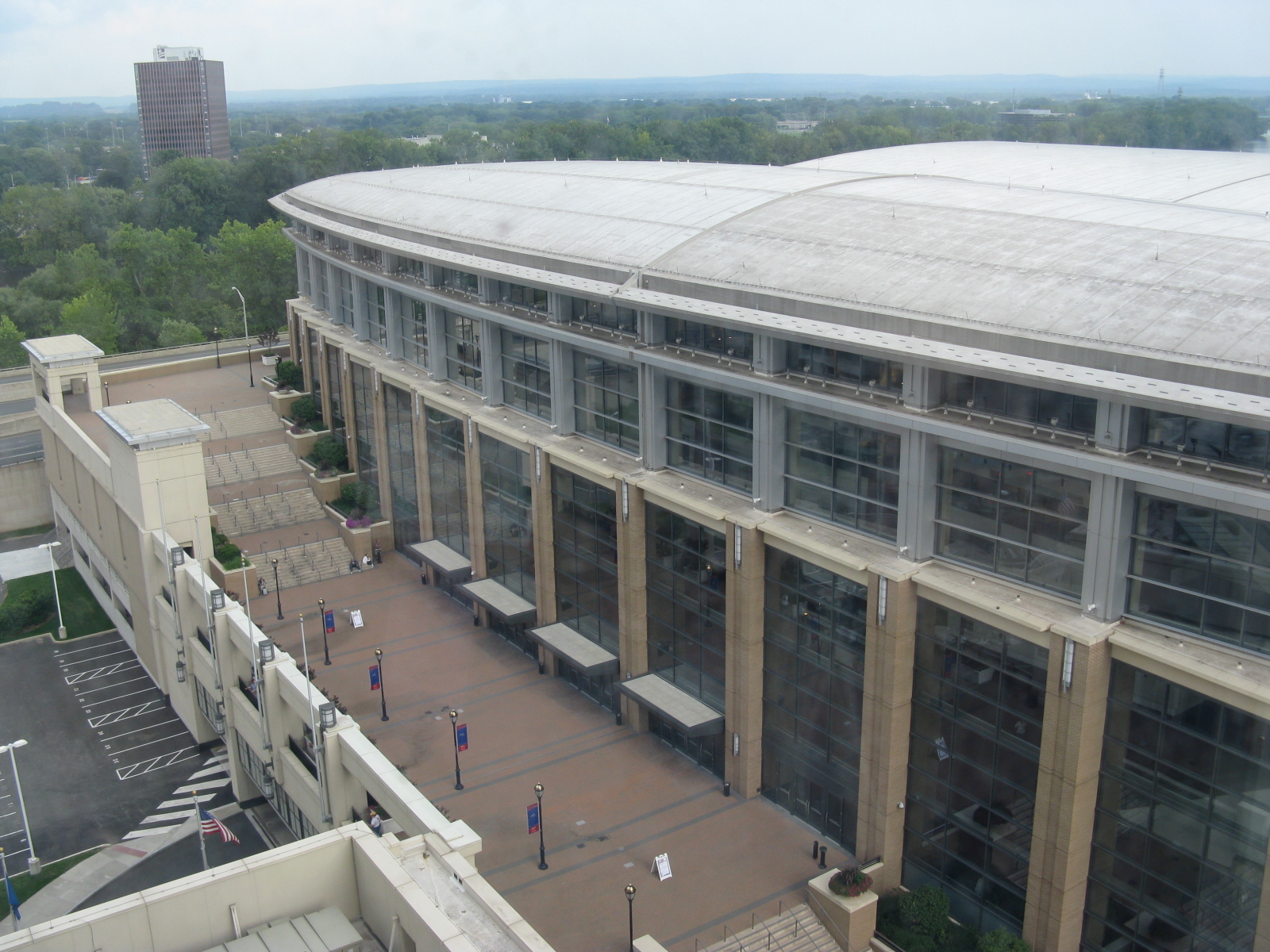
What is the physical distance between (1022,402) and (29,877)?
36098 millimetres

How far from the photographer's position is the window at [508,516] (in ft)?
162

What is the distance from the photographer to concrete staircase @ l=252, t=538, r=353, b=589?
192 ft

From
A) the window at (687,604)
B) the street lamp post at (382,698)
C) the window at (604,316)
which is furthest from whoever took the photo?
the street lamp post at (382,698)

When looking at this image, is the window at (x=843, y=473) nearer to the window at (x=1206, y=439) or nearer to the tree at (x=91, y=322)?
the window at (x=1206, y=439)

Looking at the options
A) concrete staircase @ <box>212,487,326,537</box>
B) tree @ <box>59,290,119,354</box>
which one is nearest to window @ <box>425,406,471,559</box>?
concrete staircase @ <box>212,487,326,537</box>

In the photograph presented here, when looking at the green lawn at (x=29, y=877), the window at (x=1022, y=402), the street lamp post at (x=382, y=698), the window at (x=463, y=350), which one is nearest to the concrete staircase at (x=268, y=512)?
the window at (x=463, y=350)

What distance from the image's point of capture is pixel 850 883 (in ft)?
108

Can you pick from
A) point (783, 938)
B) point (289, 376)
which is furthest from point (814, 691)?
point (289, 376)

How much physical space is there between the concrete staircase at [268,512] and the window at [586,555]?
22.9m

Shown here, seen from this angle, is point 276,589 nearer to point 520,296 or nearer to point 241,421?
point 520,296

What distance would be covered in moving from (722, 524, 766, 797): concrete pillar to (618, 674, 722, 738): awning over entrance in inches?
26.5

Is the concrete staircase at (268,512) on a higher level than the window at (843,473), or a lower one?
lower

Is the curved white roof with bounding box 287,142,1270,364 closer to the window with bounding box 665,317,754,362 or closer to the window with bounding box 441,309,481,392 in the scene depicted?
the window with bounding box 665,317,754,362

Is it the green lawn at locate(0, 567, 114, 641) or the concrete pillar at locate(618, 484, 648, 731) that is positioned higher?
the concrete pillar at locate(618, 484, 648, 731)
